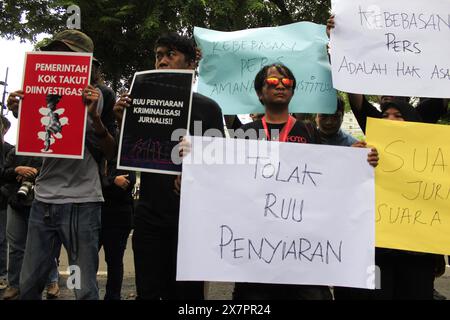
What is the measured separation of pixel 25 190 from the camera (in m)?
3.78

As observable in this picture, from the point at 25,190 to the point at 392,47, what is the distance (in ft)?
9.50

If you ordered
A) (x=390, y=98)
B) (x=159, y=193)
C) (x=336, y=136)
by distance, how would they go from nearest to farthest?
(x=159, y=193), (x=390, y=98), (x=336, y=136)

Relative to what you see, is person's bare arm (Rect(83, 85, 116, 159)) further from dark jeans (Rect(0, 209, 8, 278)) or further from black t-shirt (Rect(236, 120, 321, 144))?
dark jeans (Rect(0, 209, 8, 278))

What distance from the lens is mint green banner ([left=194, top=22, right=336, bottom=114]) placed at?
10.6 feet

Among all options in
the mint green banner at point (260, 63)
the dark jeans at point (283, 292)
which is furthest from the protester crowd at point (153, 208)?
the mint green banner at point (260, 63)

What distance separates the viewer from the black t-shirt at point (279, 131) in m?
2.60

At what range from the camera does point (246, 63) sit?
3.47 m

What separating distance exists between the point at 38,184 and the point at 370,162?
1.87 m

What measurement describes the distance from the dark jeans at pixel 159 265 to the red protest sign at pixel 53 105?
0.62 m

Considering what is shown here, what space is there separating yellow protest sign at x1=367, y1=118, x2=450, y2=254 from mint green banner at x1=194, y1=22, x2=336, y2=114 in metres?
0.70

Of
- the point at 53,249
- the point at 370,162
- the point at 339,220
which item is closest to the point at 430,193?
the point at 370,162

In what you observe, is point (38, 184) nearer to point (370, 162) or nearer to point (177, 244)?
point (177, 244)

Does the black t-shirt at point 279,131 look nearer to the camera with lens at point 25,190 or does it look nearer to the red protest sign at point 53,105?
the red protest sign at point 53,105

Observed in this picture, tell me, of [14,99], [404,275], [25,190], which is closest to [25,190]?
[25,190]
